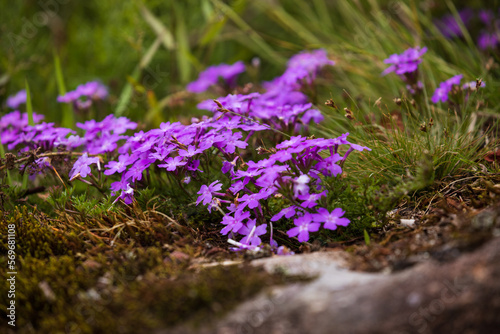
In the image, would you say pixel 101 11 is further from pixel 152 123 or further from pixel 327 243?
pixel 327 243

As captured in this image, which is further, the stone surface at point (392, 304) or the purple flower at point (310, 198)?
the purple flower at point (310, 198)

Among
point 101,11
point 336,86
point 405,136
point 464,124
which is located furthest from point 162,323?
point 101,11

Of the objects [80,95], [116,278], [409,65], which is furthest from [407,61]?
[80,95]

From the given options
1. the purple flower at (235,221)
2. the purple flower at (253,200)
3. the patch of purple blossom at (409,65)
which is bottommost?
the purple flower at (235,221)

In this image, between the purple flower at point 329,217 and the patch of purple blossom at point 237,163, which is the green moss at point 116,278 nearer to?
the patch of purple blossom at point 237,163

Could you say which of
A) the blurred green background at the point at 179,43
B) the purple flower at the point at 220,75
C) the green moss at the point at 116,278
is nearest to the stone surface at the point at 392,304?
the green moss at the point at 116,278

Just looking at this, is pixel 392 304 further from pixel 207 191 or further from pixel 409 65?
pixel 409 65

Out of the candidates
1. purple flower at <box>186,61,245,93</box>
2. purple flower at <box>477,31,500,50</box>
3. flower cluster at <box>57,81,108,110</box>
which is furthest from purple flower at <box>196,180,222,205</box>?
purple flower at <box>477,31,500,50</box>

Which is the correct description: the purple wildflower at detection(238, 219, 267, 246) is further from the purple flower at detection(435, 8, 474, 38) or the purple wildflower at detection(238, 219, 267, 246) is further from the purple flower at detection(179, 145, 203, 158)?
the purple flower at detection(435, 8, 474, 38)
